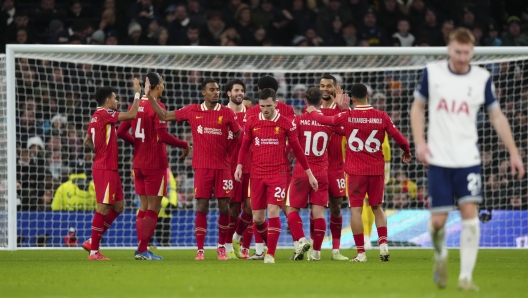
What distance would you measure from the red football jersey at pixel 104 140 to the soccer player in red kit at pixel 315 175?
2.36 meters

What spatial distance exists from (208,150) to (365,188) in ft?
6.77

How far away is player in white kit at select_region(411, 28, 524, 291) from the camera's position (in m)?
7.46

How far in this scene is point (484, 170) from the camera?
17000mm

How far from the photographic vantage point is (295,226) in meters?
11.6

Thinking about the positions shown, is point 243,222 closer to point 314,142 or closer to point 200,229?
point 200,229

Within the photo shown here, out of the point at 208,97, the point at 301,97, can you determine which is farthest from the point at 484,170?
the point at 208,97

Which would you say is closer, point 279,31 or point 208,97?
point 208,97

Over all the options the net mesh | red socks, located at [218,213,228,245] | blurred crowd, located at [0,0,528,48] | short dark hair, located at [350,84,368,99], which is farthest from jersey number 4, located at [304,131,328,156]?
blurred crowd, located at [0,0,528,48]

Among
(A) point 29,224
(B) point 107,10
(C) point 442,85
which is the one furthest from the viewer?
(B) point 107,10

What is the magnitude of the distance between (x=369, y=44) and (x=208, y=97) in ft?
28.3

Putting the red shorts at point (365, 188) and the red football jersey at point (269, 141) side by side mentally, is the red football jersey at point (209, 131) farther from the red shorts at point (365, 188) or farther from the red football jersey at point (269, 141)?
the red shorts at point (365, 188)

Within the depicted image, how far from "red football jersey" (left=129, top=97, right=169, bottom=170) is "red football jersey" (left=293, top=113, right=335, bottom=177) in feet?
6.08

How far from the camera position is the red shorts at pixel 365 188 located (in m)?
11.7

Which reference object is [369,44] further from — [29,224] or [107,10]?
[29,224]
